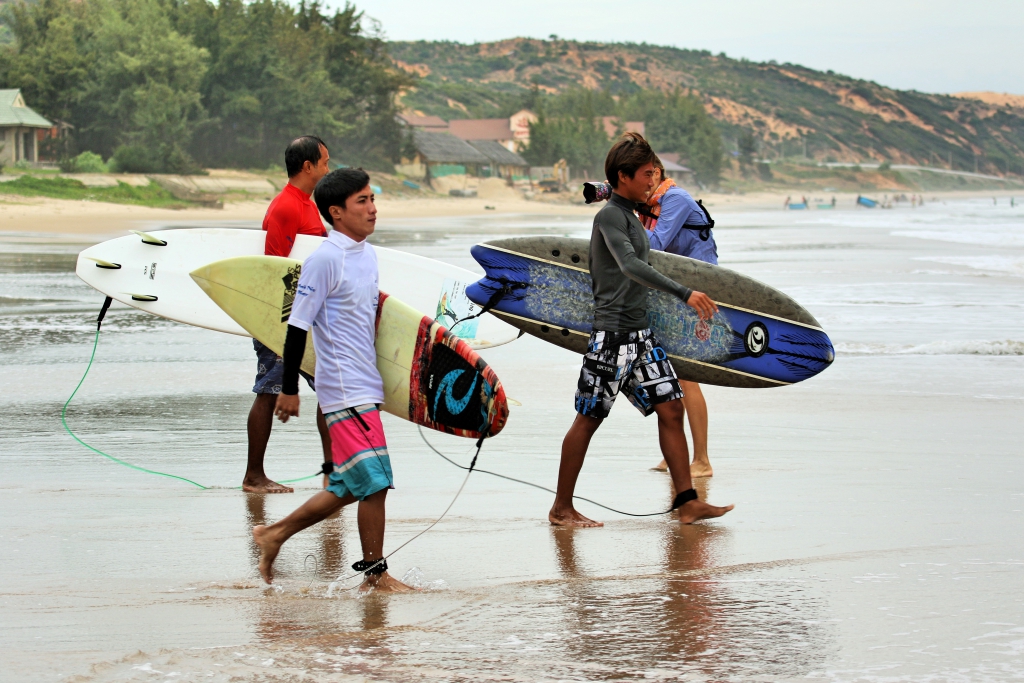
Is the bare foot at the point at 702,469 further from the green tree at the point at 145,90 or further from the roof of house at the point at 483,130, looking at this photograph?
the roof of house at the point at 483,130

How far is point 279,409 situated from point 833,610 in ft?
6.10

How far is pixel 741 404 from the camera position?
23.1ft

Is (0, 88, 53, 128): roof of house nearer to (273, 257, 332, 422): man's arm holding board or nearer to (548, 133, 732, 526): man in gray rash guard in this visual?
(548, 133, 732, 526): man in gray rash guard

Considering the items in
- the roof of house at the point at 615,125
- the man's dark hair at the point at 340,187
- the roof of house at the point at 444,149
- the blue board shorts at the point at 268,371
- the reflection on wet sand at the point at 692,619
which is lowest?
the reflection on wet sand at the point at 692,619

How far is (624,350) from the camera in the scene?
4.11 metres

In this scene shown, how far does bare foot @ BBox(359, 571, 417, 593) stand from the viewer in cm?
346

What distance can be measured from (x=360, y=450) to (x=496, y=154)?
79400 mm

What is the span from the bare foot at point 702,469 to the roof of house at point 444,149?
2504 inches

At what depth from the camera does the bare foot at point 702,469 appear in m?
5.10

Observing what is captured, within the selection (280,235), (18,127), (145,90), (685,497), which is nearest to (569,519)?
(685,497)

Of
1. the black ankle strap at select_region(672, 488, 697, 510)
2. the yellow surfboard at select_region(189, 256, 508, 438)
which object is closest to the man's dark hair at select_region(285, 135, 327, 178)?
the yellow surfboard at select_region(189, 256, 508, 438)

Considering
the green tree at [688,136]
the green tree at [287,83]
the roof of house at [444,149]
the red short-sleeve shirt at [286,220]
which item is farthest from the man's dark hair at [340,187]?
the green tree at [688,136]

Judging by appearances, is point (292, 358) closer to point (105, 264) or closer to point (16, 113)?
point (105, 264)

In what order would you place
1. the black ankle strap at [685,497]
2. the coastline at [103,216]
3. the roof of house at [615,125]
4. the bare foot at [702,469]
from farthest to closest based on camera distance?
the roof of house at [615,125]
the coastline at [103,216]
the bare foot at [702,469]
the black ankle strap at [685,497]
